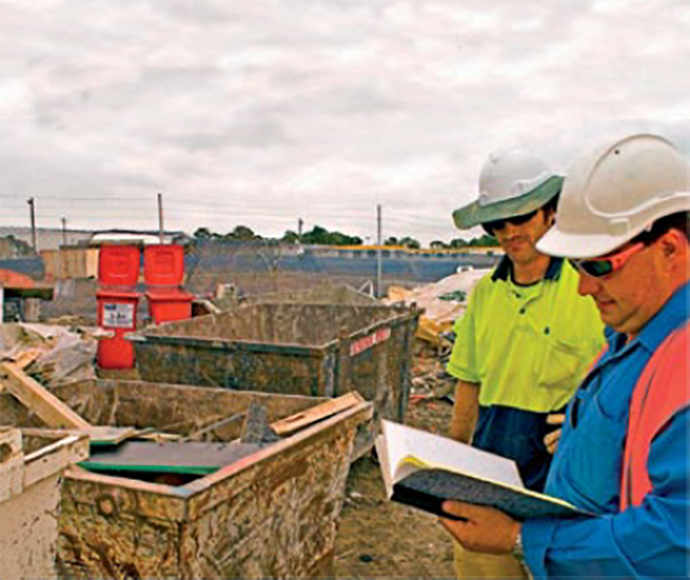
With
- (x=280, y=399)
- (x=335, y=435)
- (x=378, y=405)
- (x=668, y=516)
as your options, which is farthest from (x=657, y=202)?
(x=378, y=405)

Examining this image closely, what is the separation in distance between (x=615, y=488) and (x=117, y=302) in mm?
7348

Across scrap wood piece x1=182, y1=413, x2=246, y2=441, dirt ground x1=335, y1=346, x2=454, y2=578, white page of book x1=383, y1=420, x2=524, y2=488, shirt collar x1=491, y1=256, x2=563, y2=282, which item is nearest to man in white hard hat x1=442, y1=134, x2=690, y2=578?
white page of book x1=383, y1=420, x2=524, y2=488

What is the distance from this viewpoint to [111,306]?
811 centimetres

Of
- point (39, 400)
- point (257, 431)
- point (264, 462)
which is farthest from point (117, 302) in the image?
point (264, 462)

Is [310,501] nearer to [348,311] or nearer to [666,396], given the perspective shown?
[666,396]

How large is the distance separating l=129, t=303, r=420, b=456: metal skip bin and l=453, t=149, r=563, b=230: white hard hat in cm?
200

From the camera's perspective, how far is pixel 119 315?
810cm

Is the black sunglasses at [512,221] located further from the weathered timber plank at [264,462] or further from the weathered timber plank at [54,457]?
the weathered timber plank at [54,457]

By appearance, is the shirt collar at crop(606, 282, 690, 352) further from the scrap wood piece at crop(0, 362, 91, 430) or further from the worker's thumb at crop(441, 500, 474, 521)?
the scrap wood piece at crop(0, 362, 91, 430)

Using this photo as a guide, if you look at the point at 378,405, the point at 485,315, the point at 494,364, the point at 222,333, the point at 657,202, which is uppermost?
the point at 657,202

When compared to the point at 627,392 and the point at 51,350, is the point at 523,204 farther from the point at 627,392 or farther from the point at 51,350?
the point at 51,350

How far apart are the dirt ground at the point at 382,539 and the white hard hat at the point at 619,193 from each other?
3.21 m

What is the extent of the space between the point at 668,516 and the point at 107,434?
260 cm

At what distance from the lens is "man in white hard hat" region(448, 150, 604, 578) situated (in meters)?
2.63
